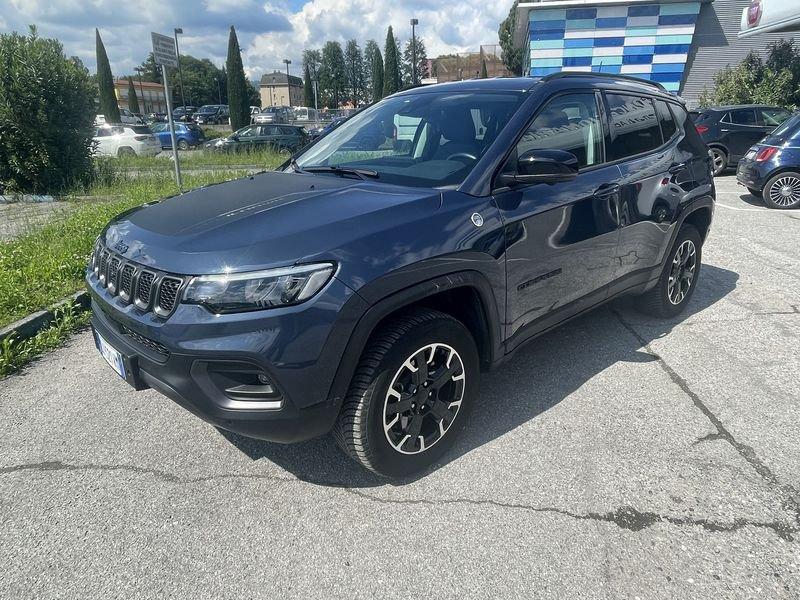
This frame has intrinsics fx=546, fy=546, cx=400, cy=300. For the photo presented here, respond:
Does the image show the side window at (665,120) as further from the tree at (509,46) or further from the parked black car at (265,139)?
the tree at (509,46)

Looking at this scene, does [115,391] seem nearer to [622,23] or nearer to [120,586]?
[120,586]

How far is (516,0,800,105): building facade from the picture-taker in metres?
23.6

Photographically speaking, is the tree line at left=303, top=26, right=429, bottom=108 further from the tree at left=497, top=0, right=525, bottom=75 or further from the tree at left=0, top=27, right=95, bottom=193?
the tree at left=0, top=27, right=95, bottom=193

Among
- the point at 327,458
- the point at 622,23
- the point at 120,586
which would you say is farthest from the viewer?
the point at 622,23

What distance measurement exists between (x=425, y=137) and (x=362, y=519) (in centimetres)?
209

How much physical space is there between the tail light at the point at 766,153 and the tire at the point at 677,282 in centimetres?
624

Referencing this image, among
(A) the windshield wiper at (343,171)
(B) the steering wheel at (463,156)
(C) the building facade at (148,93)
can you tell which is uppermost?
(C) the building facade at (148,93)

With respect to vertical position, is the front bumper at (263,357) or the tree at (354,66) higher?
the tree at (354,66)

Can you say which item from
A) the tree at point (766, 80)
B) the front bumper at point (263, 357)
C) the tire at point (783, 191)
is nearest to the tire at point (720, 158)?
the tire at point (783, 191)

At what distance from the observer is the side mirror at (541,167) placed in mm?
2639

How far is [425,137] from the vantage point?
3.19 m

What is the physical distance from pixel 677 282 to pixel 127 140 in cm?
2188

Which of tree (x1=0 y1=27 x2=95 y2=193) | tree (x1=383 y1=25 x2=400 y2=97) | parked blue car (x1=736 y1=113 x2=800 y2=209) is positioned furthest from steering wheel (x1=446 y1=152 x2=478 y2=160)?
tree (x1=383 y1=25 x2=400 y2=97)

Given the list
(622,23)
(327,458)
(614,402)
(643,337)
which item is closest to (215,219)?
(327,458)
